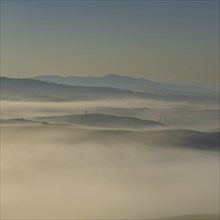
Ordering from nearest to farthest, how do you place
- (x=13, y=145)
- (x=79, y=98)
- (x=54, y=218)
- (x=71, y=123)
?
1. (x=54, y=218)
2. (x=13, y=145)
3. (x=79, y=98)
4. (x=71, y=123)

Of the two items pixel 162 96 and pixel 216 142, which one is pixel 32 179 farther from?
pixel 216 142

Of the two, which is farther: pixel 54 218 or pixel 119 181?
pixel 119 181

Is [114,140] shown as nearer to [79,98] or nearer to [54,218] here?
[79,98]

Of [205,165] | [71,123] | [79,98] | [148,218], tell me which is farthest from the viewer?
[71,123]

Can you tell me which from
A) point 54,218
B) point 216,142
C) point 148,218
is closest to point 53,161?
point 216,142

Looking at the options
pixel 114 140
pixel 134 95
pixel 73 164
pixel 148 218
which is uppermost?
pixel 134 95

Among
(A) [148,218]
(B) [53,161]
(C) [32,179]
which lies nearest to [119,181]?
(C) [32,179]

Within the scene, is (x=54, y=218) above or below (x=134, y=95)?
below

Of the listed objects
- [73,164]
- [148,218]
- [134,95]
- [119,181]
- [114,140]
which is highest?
[134,95]

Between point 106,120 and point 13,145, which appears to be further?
point 106,120
